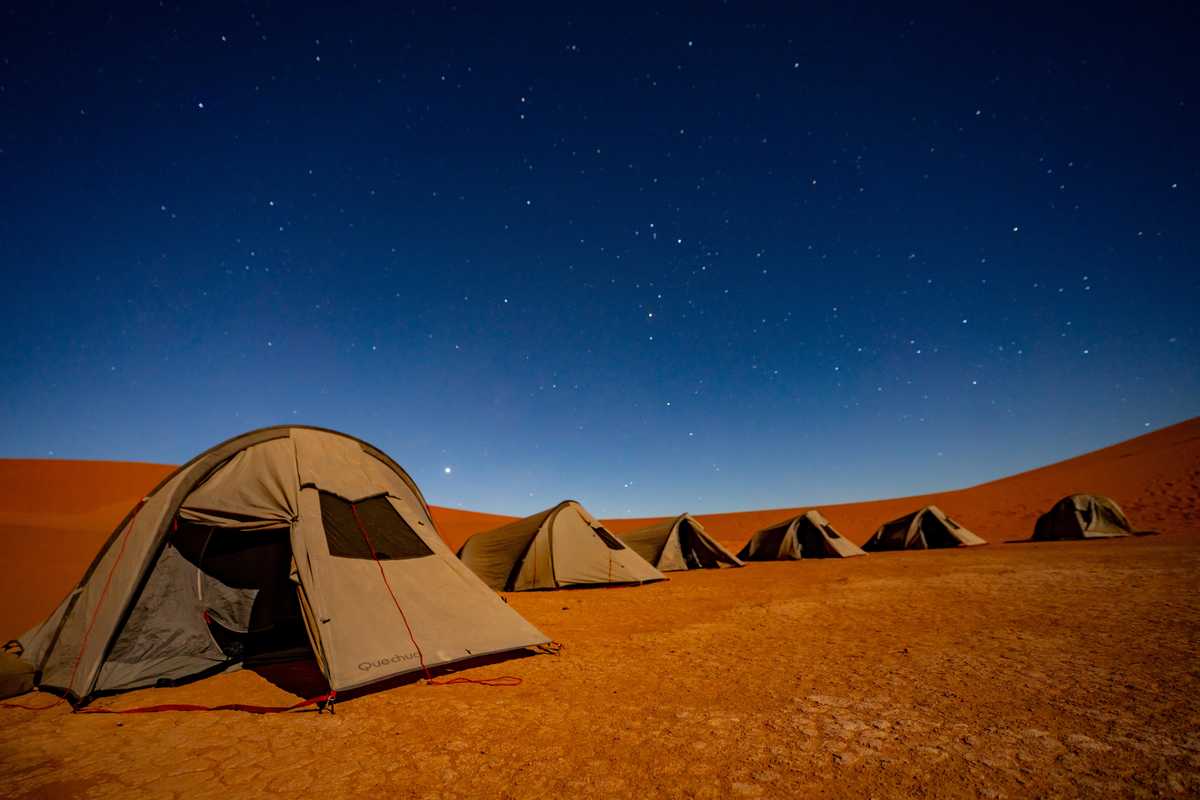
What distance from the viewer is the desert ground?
2908 mm

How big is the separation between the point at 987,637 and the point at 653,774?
205 inches

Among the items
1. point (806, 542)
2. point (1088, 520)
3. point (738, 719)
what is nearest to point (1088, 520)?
point (1088, 520)

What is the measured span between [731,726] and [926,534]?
2246 cm

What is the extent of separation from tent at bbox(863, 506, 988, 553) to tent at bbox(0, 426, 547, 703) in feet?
69.8

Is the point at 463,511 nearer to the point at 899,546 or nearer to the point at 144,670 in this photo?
the point at 899,546

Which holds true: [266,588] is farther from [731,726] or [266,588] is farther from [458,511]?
[458,511]

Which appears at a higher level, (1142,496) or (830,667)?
(1142,496)

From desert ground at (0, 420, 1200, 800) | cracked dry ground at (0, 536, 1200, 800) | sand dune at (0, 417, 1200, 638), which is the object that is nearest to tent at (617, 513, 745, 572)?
desert ground at (0, 420, 1200, 800)

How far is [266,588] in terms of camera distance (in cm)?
657

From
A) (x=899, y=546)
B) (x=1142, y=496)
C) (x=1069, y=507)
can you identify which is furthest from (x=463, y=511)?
(x=1142, y=496)

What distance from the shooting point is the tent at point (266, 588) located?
4840 millimetres

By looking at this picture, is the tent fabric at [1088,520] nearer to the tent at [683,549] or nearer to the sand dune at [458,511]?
the sand dune at [458,511]

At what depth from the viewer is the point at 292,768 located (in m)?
3.21

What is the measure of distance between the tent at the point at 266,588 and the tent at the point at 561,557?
21.4ft
